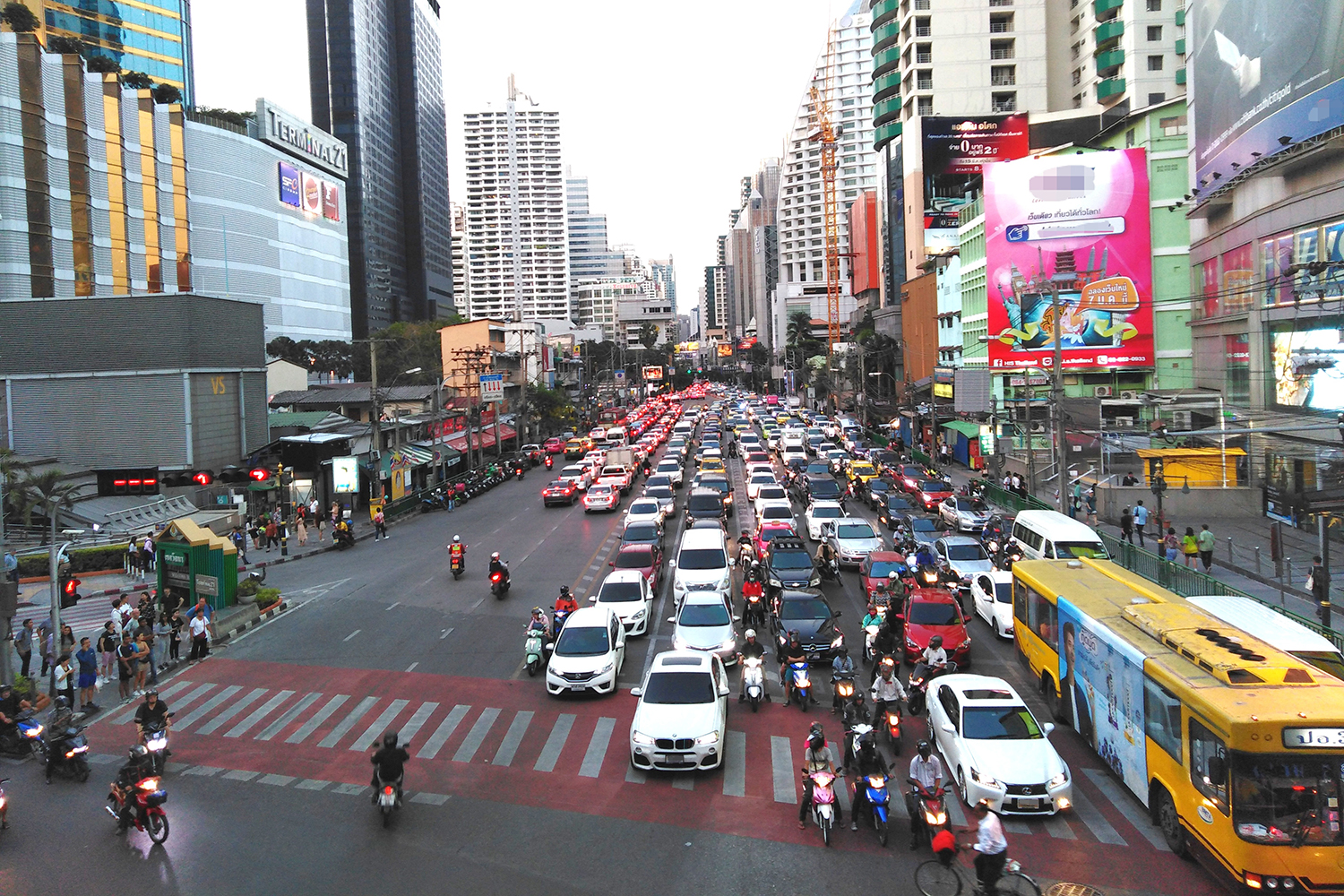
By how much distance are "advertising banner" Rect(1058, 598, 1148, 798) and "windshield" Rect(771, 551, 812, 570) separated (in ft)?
31.3

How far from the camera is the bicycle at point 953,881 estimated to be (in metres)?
9.46

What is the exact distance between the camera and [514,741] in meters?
15.3

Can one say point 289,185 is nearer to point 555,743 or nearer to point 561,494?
point 561,494

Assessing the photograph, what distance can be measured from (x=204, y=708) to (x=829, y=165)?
164179 mm

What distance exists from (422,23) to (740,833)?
194 metres

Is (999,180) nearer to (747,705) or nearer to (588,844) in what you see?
(747,705)

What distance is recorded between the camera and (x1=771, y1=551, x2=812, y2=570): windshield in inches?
949

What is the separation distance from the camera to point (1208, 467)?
36.0m

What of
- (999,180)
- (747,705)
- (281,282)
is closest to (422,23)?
(281,282)

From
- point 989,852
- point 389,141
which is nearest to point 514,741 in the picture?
point 989,852

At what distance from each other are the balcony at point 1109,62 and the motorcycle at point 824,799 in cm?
8024

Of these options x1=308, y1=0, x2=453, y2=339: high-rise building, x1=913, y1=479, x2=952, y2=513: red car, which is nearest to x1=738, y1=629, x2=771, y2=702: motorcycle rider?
x1=913, y1=479, x2=952, y2=513: red car

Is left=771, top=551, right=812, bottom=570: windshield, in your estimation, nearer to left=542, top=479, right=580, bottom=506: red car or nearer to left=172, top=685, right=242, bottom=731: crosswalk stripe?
left=172, top=685, right=242, bottom=731: crosswalk stripe

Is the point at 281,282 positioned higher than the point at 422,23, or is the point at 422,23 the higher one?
the point at 422,23
